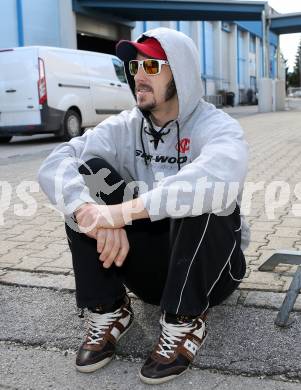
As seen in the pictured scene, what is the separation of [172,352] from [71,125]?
35.0ft

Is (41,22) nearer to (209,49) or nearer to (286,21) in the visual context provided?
(286,21)

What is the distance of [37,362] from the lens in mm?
2506

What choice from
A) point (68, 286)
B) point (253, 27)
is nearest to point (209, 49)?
point (253, 27)

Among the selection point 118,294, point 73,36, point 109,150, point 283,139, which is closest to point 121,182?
point 109,150

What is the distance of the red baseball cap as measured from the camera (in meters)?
2.63

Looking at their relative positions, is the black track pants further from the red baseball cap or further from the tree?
the tree

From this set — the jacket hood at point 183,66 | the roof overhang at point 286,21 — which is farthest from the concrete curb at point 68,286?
the roof overhang at point 286,21

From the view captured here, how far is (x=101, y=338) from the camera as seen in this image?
2488 millimetres

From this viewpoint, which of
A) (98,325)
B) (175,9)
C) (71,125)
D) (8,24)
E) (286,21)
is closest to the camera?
(98,325)

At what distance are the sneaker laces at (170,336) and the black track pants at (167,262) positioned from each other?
0.09 m

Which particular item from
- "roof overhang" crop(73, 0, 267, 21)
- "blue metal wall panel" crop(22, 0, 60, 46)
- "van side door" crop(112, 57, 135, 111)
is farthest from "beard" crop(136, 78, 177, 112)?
"roof overhang" crop(73, 0, 267, 21)

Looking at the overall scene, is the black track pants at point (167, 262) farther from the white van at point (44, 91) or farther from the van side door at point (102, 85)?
the van side door at point (102, 85)

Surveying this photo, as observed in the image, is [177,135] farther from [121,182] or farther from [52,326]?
[52,326]

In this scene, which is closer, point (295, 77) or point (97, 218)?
point (97, 218)
